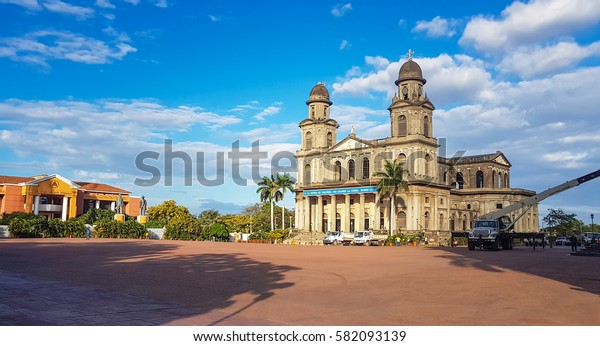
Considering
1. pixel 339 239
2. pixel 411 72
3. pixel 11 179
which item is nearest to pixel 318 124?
pixel 411 72

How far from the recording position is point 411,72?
68062 mm

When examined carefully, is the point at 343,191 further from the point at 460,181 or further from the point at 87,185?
the point at 87,185

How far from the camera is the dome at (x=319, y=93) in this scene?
7729 centimetres

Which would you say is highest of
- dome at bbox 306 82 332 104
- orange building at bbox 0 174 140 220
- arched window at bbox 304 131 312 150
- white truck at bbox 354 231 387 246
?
dome at bbox 306 82 332 104

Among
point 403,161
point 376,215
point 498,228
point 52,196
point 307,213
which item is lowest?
point 498,228

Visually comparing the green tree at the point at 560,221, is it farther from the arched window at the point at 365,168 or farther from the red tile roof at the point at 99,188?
the red tile roof at the point at 99,188

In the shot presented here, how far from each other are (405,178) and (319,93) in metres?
20.9

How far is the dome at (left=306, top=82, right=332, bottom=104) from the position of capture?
77.3 m

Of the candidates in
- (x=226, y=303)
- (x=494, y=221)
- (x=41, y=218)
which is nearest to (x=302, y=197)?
(x=41, y=218)

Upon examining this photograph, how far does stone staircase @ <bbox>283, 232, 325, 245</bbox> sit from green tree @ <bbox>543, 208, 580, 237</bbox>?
5830 cm

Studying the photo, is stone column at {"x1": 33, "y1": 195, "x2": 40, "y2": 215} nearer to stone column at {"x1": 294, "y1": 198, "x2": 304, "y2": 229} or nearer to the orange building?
the orange building

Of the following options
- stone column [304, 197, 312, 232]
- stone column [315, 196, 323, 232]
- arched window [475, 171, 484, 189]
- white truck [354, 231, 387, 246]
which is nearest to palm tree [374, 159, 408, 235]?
white truck [354, 231, 387, 246]

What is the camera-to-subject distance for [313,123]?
253 feet
